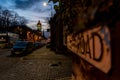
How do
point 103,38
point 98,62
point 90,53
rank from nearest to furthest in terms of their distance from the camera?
point 103,38, point 98,62, point 90,53

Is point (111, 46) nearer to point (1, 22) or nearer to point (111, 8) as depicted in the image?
point (111, 8)

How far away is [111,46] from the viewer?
2.01 meters

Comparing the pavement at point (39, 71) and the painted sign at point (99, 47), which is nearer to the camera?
the painted sign at point (99, 47)

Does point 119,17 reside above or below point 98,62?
above

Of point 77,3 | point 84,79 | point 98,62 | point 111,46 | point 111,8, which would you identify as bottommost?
point 84,79

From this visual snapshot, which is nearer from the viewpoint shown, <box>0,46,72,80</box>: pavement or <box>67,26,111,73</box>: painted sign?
<box>67,26,111,73</box>: painted sign

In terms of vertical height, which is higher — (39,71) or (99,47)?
(99,47)

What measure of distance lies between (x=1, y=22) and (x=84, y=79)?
323 ft

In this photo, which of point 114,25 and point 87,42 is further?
point 87,42

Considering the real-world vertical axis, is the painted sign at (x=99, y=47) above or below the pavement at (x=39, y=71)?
above

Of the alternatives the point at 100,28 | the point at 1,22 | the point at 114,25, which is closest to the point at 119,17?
the point at 114,25

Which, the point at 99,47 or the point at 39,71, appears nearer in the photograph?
the point at 99,47

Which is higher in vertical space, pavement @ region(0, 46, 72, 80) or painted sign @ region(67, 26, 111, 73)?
painted sign @ region(67, 26, 111, 73)

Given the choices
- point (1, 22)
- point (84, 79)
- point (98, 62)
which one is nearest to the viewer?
point (98, 62)
